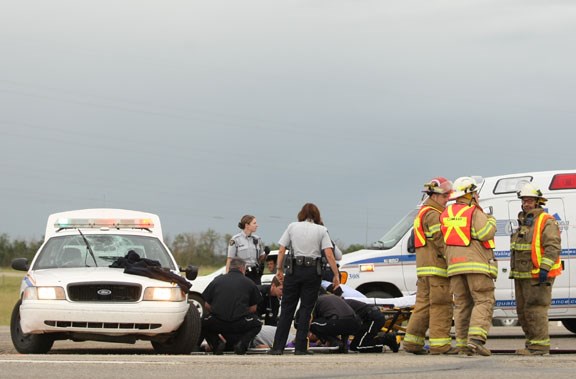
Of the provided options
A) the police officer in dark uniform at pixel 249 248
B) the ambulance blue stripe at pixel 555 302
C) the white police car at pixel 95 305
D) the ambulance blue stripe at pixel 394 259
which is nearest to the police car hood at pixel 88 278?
the white police car at pixel 95 305

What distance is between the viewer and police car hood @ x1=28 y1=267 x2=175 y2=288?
1326cm

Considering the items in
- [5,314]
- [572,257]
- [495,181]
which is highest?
[495,181]

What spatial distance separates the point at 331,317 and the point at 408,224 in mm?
5464

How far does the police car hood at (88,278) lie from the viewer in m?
13.3

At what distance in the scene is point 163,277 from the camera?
1359cm

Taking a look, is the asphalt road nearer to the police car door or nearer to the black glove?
the black glove

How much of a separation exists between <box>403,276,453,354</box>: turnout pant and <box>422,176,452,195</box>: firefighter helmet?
0.95 metres

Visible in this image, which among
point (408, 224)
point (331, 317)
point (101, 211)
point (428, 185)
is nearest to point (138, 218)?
point (101, 211)

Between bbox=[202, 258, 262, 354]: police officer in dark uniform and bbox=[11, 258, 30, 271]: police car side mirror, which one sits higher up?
bbox=[11, 258, 30, 271]: police car side mirror

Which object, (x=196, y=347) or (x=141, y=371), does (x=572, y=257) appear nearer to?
(x=196, y=347)

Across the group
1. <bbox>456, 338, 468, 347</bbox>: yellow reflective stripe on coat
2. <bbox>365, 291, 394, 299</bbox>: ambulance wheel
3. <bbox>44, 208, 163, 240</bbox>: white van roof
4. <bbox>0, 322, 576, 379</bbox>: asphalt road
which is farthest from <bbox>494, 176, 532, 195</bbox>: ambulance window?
<bbox>0, 322, 576, 379</bbox>: asphalt road

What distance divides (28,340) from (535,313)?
566cm

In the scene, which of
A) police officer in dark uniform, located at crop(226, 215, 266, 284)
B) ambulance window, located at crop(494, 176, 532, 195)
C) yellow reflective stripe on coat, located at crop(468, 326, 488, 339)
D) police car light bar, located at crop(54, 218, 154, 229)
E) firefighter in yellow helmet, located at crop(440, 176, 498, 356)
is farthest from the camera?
ambulance window, located at crop(494, 176, 532, 195)

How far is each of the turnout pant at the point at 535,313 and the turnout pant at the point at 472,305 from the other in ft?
2.81
